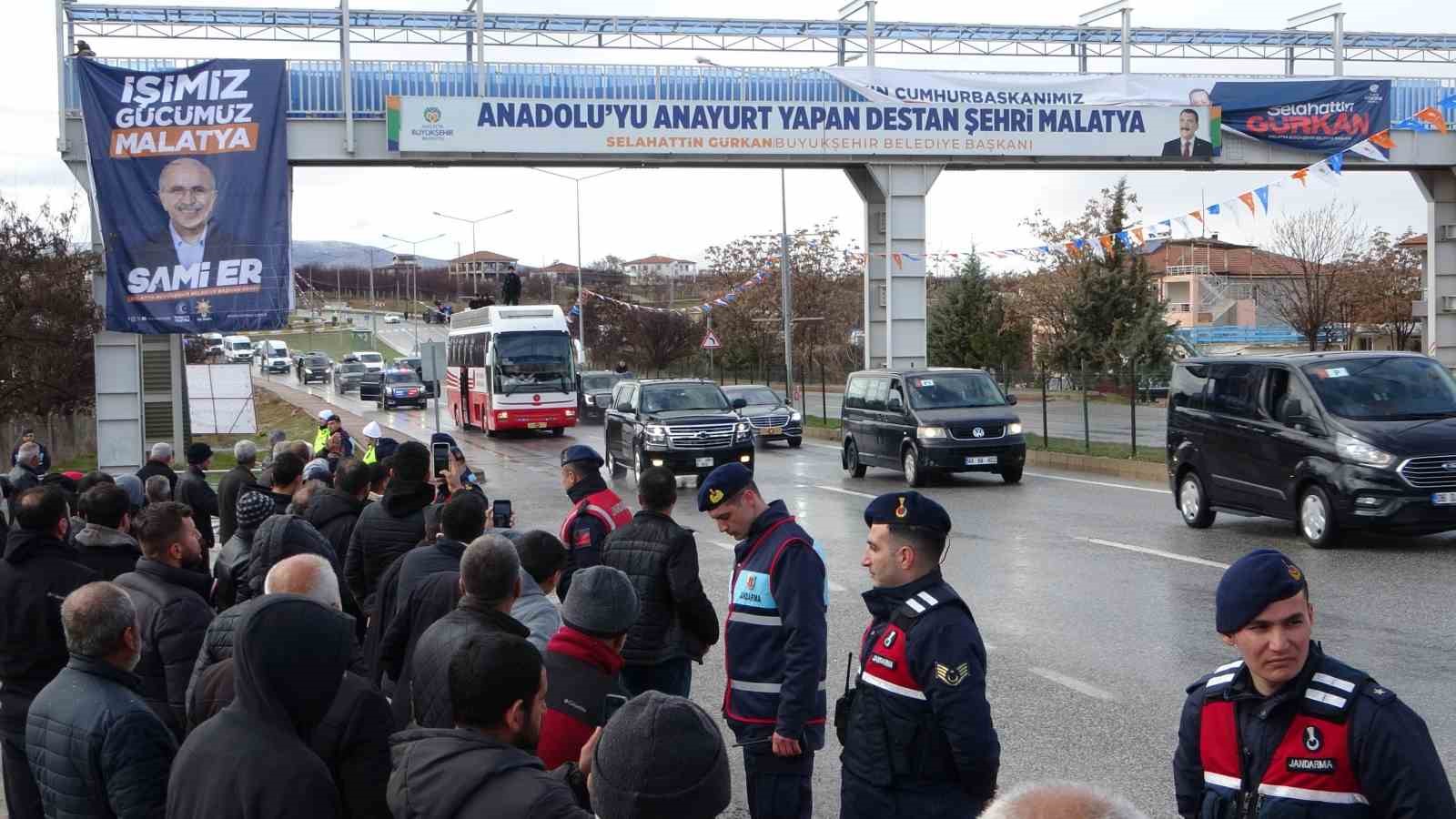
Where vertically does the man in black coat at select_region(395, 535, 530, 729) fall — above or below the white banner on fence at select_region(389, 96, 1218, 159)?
below

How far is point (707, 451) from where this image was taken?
24.1 metres

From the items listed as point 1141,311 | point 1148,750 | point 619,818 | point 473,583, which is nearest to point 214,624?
point 473,583

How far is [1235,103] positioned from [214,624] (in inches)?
1181

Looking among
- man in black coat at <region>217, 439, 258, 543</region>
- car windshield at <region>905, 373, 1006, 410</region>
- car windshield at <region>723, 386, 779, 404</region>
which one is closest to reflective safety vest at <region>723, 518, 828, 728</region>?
man in black coat at <region>217, 439, 258, 543</region>

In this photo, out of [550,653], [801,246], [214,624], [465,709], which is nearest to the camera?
[465,709]

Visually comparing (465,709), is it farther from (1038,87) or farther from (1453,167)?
(1453,167)

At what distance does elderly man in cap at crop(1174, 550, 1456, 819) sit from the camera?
2.97m

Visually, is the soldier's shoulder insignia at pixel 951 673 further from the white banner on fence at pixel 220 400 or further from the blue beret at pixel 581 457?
the white banner on fence at pixel 220 400

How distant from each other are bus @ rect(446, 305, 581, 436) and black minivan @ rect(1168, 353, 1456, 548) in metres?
25.1

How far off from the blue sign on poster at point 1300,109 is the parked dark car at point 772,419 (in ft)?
40.0

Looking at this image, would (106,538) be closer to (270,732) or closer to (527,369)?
(270,732)

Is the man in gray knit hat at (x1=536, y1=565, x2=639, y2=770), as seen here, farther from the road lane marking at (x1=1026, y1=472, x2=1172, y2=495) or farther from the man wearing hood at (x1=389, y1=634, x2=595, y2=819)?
the road lane marking at (x1=1026, y1=472, x2=1172, y2=495)

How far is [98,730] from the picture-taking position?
4.07m

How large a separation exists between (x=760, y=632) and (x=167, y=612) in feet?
7.65
